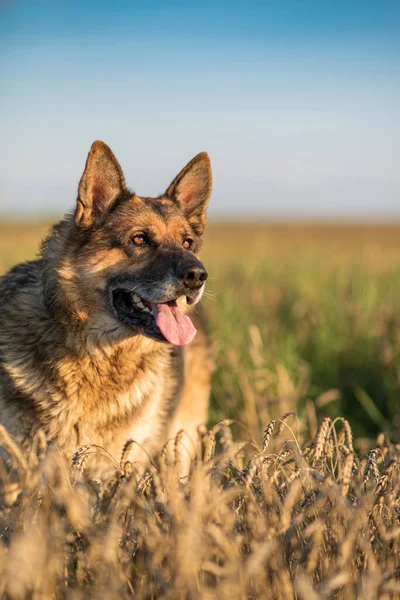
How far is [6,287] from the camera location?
3773mm

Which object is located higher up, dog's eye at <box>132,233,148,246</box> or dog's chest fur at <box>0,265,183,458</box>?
dog's eye at <box>132,233,148,246</box>

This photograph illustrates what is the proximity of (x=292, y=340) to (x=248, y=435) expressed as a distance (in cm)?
175

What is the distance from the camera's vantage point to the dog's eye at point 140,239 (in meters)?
3.55

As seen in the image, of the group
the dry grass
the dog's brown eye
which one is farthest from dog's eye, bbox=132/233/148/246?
the dry grass

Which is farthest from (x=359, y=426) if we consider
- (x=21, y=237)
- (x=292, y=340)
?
(x=21, y=237)

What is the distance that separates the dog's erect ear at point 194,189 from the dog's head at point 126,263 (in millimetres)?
400

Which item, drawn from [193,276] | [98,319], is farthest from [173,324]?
[98,319]

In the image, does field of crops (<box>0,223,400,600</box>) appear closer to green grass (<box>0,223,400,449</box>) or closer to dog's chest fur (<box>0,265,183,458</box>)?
dog's chest fur (<box>0,265,183,458</box>)

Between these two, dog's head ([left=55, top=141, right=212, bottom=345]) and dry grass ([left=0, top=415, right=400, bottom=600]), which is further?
dog's head ([left=55, top=141, right=212, bottom=345])

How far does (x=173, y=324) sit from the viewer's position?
3398 mm

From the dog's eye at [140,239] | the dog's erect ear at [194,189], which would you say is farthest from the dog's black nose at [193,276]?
the dog's erect ear at [194,189]

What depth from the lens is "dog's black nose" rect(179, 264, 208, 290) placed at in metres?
3.29

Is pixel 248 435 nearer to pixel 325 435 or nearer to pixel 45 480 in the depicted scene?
pixel 325 435

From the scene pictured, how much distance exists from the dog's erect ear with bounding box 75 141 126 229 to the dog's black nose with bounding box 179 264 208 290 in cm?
69
